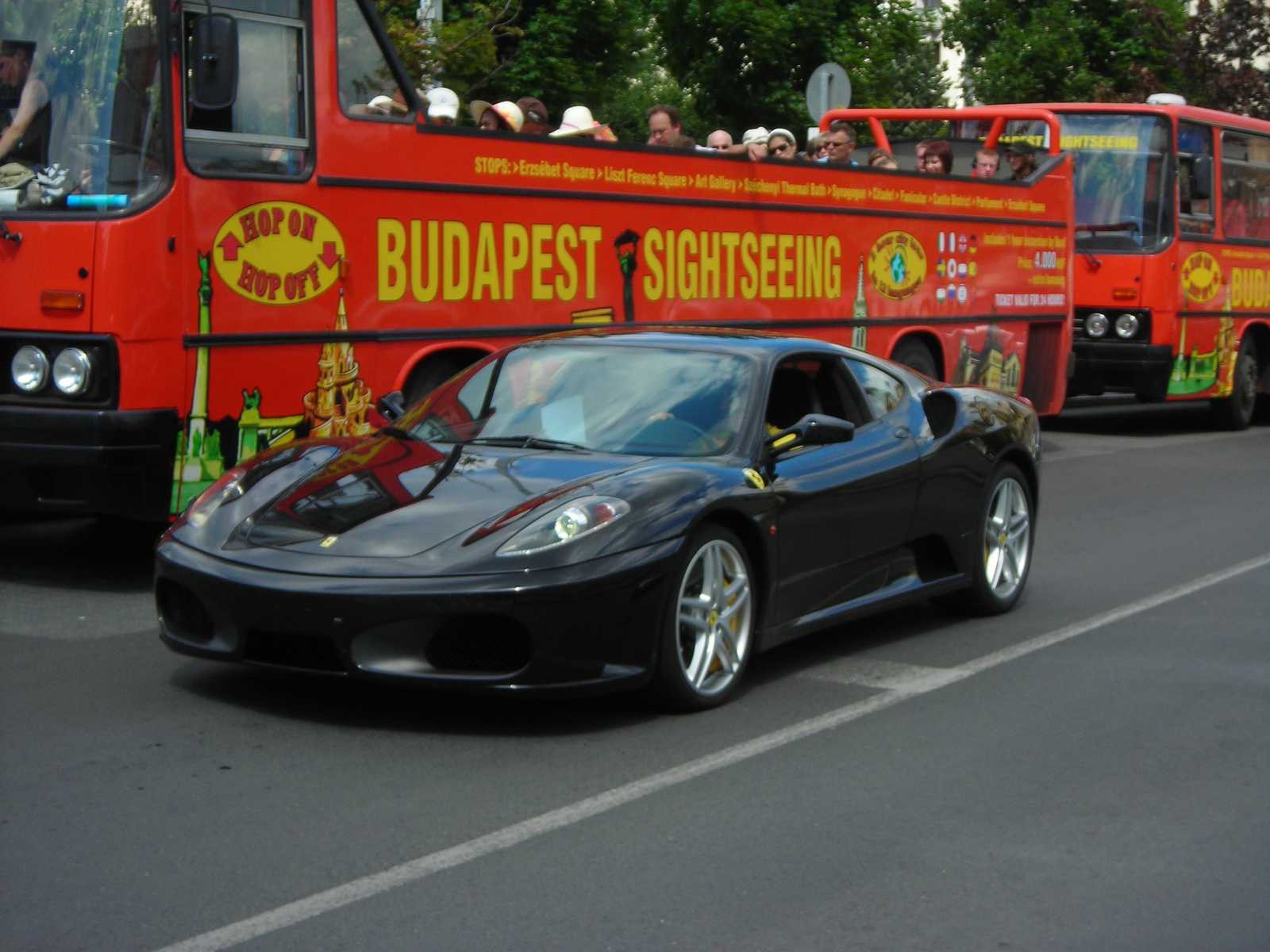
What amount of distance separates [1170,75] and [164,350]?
27.9m

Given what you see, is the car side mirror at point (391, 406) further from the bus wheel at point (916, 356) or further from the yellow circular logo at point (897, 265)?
the bus wheel at point (916, 356)

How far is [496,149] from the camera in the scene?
9469 millimetres

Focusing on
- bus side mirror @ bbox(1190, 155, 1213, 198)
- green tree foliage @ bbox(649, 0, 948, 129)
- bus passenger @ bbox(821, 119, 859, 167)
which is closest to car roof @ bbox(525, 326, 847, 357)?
bus passenger @ bbox(821, 119, 859, 167)

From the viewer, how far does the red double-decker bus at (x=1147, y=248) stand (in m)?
16.7

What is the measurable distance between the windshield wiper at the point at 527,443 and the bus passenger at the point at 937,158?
28.4 ft

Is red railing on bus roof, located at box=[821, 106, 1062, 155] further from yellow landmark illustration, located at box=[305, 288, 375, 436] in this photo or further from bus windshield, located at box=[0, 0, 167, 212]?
bus windshield, located at box=[0, 0, 167, 212]

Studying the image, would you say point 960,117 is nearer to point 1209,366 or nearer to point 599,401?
point 1209,366

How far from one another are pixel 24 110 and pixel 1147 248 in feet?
39.0

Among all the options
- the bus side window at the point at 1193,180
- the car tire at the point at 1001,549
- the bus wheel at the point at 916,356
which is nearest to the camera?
the car tire at the point at 1001,549

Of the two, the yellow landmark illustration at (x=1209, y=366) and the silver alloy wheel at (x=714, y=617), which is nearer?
the silver alloy wheel at (x=714, y=617)

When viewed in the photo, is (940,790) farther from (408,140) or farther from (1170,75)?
(1170,75)

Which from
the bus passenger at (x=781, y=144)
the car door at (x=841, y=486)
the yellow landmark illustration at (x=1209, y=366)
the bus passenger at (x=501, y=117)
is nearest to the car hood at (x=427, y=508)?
the car door at (x=841, y=486)

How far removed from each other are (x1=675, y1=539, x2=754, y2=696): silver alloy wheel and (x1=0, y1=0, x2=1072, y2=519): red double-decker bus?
3149mm

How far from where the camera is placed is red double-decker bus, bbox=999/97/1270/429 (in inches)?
658
